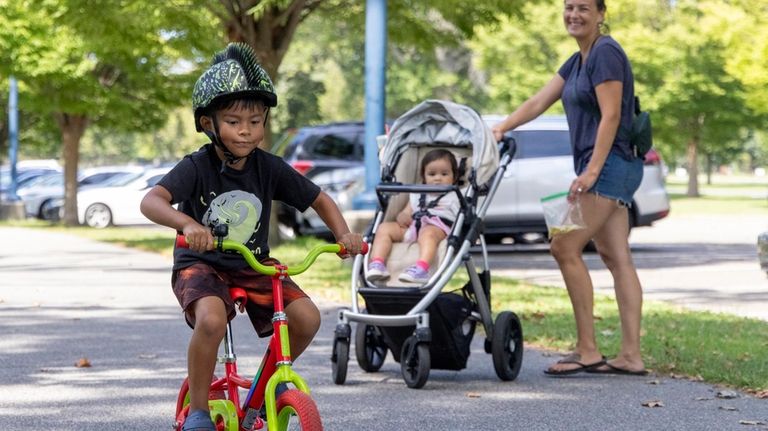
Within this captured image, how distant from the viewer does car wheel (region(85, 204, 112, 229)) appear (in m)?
35.5

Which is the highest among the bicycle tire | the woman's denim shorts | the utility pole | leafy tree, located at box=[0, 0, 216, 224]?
leafy tree, located at box=[0, 0, 216, 224]

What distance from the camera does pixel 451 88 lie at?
210 feet

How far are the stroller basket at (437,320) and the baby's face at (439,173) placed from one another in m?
0.82

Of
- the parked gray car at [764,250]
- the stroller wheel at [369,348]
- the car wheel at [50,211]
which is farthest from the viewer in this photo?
the car wheel at [50,211]

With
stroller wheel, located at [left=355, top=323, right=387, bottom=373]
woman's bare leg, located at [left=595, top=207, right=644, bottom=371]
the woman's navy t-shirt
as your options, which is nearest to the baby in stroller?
stroller wheel, located at [left=355, top=323, right=387, bottom=373]

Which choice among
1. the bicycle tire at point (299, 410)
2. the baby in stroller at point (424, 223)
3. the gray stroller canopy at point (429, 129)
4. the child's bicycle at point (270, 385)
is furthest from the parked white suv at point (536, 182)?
the bicycle tire at point (299, 410)

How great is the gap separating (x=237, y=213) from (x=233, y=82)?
46 centimetres

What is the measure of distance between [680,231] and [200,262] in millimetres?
23932

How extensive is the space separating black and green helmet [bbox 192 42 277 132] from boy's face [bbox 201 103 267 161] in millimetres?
46

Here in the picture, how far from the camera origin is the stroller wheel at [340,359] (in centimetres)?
774

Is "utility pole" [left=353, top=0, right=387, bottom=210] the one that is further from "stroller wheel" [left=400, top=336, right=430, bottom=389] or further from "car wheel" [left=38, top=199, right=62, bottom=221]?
"car wheel" [left=38, top=199, right=62, bottom=221]

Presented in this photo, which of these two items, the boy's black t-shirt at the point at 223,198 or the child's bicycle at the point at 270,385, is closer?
the child's bicycle at the point at 270,385

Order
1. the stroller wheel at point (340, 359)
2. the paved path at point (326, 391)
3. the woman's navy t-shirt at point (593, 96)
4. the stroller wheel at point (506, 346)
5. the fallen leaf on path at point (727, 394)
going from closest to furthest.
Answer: the paved path at point (326, 391), the fallen leaf on path at point (727, 394), the stroller wheel at point (340, 359), the stroller wheel at point (506, 346), the woman's navy t-shirt at point (593, 96)

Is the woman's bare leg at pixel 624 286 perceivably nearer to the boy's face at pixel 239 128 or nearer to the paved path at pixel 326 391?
the paved path at pixel 326 391
